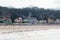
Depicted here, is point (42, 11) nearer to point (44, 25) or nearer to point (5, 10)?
point (44, 25)

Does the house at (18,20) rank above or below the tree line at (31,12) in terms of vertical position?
below

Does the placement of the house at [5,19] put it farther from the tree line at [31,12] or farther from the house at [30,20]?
the house at [30,20]

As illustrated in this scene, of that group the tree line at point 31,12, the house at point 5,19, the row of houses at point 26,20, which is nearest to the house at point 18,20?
the row of houses at point 26,20

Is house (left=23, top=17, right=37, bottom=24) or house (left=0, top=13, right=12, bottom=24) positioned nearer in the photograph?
house (left=0, top=13, right=12, bottom=24)

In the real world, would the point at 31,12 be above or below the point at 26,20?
above

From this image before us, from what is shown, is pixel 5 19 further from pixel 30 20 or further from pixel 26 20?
pixel 30 20

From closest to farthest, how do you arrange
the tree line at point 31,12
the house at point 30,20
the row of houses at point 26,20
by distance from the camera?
the tree line at point 31,12, the row of houses at point 26,20, the house at point 30,20

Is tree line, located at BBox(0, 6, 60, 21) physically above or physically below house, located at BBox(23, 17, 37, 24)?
above

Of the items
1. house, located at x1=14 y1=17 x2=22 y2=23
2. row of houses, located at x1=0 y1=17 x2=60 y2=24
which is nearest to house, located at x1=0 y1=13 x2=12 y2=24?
row of houses, located at x1=0 y1=17 x2=60 y2=24

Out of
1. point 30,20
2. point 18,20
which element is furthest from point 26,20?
point 18,20

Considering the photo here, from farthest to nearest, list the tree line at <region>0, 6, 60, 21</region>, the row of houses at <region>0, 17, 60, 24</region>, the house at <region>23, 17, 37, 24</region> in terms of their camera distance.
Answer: the house at <region>23, 17, 37, 24</region> → the row of houses at <region>0, 17, 60, 24</region> → the tree line at <region>0, 6, 60, 21</region>

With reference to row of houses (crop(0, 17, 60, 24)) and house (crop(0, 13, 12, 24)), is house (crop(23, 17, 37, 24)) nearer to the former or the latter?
row of houses (crop(0, 17, 60, 24))
